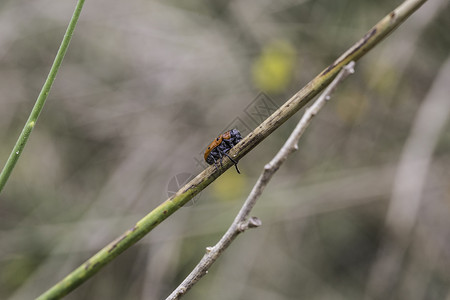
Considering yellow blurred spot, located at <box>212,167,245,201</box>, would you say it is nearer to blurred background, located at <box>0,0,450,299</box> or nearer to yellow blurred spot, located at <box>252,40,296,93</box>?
blurred background, located at <box>0,0,450,299</box>

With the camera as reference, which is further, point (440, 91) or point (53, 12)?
point (53, 12)

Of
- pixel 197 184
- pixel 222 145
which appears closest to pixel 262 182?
pixel 197 184

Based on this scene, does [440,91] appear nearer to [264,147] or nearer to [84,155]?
[264,147]

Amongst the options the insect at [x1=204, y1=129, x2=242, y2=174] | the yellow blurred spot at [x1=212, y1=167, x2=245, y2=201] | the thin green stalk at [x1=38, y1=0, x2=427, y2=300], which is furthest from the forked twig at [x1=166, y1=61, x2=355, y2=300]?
the yellow blurred spot at [x1=212, y1=167, x2=245, y2=201]

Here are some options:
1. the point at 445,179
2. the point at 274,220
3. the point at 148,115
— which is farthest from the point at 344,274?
the point at 148,115

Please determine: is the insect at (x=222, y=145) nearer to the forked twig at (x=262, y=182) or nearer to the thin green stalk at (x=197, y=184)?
the thin green stalk at (x=197, y=184)

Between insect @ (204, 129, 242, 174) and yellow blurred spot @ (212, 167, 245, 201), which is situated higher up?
yellow blurred spot @ (212, 167, 245, 201)

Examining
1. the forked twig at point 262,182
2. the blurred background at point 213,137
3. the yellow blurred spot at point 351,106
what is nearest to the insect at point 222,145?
the forked twig at point 262,182
